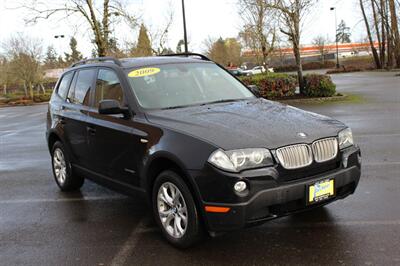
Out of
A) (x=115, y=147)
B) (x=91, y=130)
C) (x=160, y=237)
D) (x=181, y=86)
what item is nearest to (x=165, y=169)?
(x=160, y=237)

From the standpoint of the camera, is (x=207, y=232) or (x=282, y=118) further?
(x=282, y=118)

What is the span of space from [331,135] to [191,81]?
6.03 feet

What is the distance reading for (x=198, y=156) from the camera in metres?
3.63

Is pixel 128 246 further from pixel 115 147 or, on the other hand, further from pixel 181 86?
pixel 181 86

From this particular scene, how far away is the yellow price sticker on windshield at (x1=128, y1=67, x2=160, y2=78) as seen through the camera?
16.0 ft

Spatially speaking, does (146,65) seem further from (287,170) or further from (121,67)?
(287,170)

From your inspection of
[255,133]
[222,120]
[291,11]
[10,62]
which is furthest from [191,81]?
[10,62]

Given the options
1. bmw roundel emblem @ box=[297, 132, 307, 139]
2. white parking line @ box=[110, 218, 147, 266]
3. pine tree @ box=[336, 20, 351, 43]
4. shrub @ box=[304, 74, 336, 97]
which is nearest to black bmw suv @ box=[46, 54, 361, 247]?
bmw roundel emblem @ box=[297, 132, 307, 139]

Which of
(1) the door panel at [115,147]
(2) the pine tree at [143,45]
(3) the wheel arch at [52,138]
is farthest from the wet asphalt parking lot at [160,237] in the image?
(2) the pine tree at [143,45]

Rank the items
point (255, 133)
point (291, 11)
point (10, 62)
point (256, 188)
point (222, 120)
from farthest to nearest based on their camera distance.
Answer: point (10, 62), point (291, 11), point (222, 120), point (255, 133), point (256, 188)

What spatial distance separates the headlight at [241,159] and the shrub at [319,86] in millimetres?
14782

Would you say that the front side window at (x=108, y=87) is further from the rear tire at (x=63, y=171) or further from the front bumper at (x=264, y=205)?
the front bumper at (x=264, y=205)

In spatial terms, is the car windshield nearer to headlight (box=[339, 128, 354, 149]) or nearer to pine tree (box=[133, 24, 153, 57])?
headlight (box=[339, 128, 354, 149])

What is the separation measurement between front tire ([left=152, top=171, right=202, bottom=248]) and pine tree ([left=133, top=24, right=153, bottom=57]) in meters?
28.3
